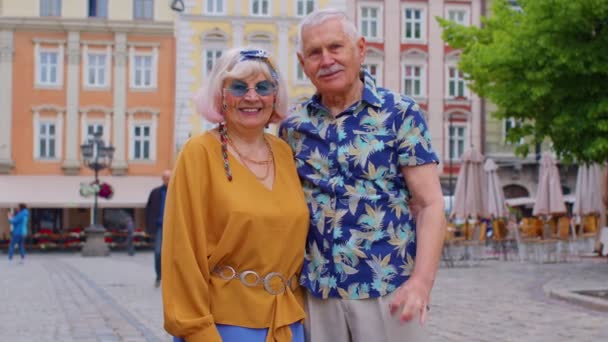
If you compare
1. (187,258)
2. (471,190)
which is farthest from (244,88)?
(471,190)

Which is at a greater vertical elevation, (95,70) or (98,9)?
(98,9)

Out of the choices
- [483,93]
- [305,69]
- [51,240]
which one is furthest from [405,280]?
[51,240]

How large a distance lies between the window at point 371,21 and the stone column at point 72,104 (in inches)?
484

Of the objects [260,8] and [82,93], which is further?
[260,8]

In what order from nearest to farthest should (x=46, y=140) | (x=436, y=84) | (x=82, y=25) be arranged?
(x=82, y=25) < (x=46, y=140) < (x=436, y=84)

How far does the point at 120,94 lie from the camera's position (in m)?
42.4

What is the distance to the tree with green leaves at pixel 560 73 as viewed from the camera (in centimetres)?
1641

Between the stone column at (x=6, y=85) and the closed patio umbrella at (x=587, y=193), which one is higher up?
the stone column at (x=6, y=85)

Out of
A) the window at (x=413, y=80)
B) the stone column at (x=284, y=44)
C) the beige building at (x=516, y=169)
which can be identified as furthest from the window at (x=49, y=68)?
the beige building at (x=516, y=169)

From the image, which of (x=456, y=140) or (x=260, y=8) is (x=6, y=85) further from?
(x=456, y=140)

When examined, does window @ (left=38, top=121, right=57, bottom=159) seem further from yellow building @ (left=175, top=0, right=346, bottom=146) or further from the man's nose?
the man's nose

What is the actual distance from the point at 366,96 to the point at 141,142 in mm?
39960

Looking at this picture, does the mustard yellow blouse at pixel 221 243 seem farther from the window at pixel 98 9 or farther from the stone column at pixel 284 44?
the window at pixel 98 9

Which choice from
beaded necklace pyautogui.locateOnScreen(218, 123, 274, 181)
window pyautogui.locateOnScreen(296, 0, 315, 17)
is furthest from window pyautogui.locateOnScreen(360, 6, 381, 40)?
beaded necklace pyautogui.locateOnScreen(218, 123, 274, 181)
